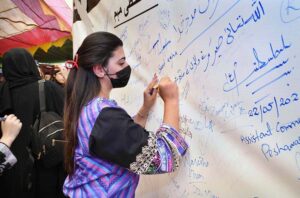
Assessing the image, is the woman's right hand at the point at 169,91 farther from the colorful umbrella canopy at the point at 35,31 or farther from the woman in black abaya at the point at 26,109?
the colorful umbrella canopy at the point at 35,31

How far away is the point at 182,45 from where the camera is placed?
4.21ft

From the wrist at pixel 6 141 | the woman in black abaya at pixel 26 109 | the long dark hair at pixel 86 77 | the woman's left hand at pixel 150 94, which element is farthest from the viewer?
the woman in black abaya at pixel 26 109

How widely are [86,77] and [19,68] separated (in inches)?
42.5

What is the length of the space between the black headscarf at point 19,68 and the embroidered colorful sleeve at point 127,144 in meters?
1.21

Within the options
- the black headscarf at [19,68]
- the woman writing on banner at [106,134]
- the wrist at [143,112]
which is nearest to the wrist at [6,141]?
the woman writing on banner at [106,134]

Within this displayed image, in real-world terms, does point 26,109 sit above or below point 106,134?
above

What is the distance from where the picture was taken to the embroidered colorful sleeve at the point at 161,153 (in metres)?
1.10

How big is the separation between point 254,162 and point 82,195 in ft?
1.84

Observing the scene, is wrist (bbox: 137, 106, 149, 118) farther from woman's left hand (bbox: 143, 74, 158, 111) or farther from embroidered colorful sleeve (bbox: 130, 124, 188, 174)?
embroidered colorful sleeve (bbox: 130, 124, 188, 174)

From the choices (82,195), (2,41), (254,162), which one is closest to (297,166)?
(254,162)

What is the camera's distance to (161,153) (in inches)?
45.0

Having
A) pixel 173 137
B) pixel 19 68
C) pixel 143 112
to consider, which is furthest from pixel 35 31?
pixel 173 137

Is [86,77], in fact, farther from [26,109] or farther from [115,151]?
[26,109]

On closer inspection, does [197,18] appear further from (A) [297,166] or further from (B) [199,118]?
(A) [297,166]
